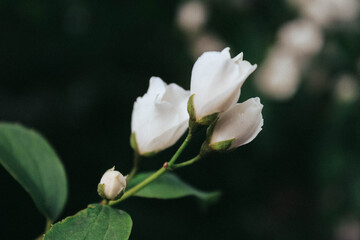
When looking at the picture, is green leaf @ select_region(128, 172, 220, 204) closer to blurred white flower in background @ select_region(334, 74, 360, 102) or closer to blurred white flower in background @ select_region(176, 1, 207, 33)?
blurred white flower in background @ select_region(176, 1, 207, 33)

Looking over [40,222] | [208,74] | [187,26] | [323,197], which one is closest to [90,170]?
[40,222]

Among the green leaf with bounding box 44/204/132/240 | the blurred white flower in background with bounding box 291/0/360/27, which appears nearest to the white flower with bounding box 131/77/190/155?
the green leaf with bounding box 44/204/132/240

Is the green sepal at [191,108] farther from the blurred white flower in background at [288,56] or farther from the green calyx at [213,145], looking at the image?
the blurred white flower in background at [288,56]

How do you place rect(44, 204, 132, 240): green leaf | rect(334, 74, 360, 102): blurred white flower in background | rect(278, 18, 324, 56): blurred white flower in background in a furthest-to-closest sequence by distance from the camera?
1. rect(278, 18, 324, 56): blurred white flower in background
2. rect(334, 74, 360, 102): blurred white flower in background
3. rect(44, 204, 132, 240): green leaf

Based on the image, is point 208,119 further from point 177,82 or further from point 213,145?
point 177,82

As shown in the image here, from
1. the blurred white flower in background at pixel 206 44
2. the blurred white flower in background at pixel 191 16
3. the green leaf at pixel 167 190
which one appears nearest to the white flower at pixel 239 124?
the green leaf at pixel 167 190

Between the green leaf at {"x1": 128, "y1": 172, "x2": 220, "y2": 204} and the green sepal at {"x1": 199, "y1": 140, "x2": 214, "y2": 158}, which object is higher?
the green sepal at {"x1": 199, "y1": 140, "x2": 214, "y2": 158}

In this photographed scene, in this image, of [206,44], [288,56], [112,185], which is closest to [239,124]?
[112,185]
